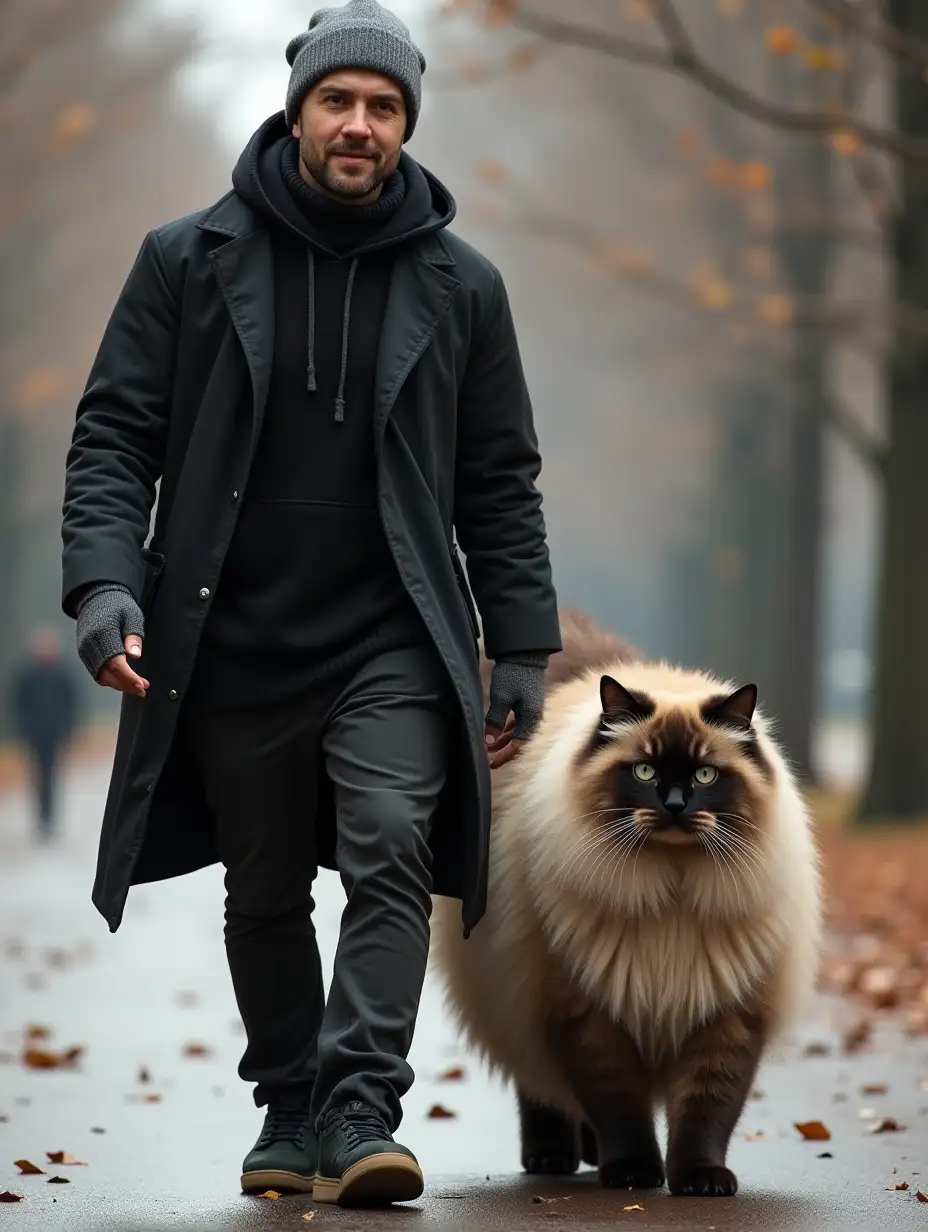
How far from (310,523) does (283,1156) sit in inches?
58.9

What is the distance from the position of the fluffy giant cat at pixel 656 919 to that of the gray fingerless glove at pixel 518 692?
4.8 inches

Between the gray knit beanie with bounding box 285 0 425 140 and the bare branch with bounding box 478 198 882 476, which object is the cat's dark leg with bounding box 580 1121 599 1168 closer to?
the gray knit beanie with bounding box 285 0 425 140

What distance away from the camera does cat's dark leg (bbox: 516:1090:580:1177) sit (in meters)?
6.25

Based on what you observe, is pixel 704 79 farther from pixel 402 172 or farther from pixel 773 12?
pixel 773 12

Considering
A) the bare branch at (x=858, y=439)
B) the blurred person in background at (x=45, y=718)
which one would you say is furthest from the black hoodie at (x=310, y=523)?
the blurred person in background at (x=45, y=718)

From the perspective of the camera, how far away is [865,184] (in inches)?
632

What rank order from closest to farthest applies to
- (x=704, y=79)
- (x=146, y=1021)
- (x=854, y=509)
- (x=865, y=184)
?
(x=146, y=1021)
(x=704, y=79)
(x=865, y=184)
(x=854, y=509)

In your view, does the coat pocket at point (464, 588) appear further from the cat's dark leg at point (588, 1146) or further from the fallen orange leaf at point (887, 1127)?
the fallen orange leaf at point (887, 1127)

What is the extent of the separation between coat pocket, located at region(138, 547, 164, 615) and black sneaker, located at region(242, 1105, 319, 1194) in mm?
1270

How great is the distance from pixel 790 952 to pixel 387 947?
1.17 metres

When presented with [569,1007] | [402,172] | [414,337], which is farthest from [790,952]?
[402,172]

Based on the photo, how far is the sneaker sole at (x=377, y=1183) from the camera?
15.9ft

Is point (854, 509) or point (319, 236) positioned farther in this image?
point (854, 509)

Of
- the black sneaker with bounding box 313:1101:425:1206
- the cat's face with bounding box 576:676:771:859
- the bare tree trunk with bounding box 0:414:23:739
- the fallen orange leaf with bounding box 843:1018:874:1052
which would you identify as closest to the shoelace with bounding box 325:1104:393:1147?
the black sneaker with bounding box 313:1101:425:1206
